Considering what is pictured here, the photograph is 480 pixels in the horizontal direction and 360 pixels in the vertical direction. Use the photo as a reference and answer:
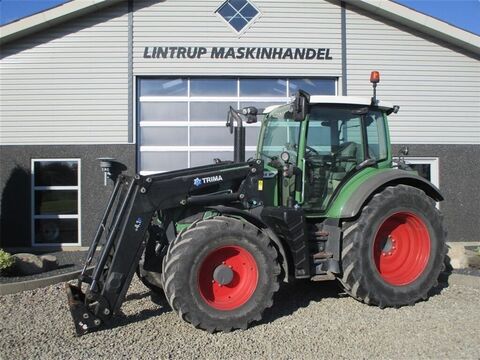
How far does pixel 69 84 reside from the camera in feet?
34.2

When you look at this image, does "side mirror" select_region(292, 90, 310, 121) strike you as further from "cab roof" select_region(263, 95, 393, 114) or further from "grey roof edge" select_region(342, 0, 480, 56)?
"grey roof edge" select_region(342, 0, 480, 56)

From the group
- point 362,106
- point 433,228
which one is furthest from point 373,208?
point 362,106

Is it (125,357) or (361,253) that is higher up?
(361,253)

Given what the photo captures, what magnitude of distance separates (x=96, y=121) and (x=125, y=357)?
7136 mm

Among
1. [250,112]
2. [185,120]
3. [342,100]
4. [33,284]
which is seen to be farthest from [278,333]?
[185,120]

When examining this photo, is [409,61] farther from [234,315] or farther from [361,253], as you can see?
[234,315]

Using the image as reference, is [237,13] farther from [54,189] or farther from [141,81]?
[54,189]

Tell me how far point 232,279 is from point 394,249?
2.14m

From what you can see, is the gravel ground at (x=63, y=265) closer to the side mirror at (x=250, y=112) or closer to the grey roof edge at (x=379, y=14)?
the side mirror at (x=250, y=112)

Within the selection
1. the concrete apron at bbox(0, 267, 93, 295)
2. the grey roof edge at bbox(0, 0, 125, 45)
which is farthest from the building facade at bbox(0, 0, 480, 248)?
the concrete apron at bbox(0, 267, 93, 295)

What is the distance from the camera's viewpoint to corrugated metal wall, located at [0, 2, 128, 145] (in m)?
10.4

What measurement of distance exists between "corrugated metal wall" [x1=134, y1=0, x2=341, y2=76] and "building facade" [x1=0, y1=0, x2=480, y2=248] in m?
0.02

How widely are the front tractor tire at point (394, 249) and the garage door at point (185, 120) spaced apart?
5.09 m

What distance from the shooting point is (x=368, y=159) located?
19.9ft
